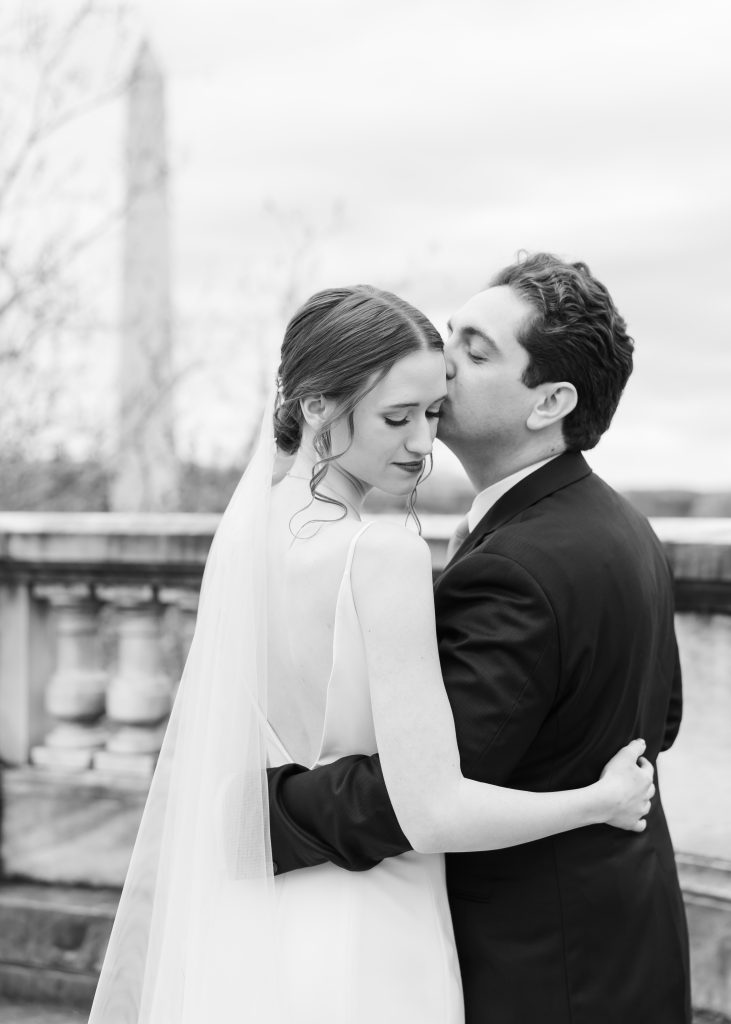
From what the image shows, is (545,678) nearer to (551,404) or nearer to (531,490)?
(531,490)

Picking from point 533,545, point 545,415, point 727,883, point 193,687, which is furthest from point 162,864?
point 727,883

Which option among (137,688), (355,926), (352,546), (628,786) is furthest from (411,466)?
(137,688)

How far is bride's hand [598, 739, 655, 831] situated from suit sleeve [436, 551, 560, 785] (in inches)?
7.5

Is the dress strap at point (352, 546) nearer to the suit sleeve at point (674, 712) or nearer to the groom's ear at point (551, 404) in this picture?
the groom's ear at point (551, 404)

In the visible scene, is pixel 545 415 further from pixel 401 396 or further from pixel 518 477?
pixel 401 396

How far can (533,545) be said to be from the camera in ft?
6.57

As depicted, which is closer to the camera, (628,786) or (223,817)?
(628,786)

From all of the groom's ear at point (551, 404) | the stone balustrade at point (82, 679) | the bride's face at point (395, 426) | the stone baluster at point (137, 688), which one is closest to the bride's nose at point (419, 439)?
the bride's face at point (395, 426)

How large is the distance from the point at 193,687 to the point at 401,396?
76cm

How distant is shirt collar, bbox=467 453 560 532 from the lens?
226 centimetres

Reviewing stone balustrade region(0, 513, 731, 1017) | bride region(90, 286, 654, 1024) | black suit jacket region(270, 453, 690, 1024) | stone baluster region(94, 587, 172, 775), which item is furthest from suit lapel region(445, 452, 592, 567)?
stone baluster region(94, 587, 172, 775)

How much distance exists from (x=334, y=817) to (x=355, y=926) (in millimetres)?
215

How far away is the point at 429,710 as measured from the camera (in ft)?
6.12

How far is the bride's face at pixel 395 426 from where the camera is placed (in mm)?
2111
